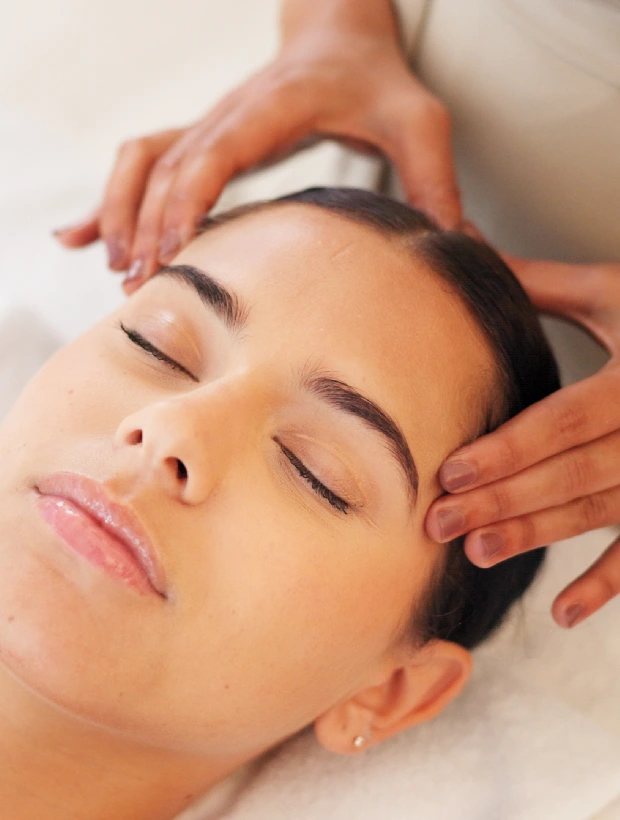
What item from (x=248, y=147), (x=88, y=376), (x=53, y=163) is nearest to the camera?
(x=88, y=376)

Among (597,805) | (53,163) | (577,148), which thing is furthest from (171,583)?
(53,163)

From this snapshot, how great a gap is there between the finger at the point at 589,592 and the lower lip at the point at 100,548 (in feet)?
1.62

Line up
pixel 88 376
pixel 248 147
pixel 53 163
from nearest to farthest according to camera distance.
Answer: pixel 88 376, pixel 248 147, pixel 53 163

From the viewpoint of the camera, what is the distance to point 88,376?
0.88 meters

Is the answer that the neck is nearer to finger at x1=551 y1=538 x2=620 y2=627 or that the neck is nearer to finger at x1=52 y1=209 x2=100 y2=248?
finger at x1=551 y1=538 x2=620 y2=627

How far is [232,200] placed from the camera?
5.26ft

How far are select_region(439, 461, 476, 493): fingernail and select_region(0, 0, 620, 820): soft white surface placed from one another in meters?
0.43

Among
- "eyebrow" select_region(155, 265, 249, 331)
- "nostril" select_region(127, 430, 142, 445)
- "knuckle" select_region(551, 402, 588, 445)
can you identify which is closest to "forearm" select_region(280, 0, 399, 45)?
"eyebrow" select_region(155, 265, 249, 331)

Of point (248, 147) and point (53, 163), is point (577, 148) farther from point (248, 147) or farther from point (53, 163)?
point (53, 163)

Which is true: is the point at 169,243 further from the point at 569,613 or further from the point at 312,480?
the point at 569,613

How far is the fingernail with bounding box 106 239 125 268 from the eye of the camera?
1.19 meters

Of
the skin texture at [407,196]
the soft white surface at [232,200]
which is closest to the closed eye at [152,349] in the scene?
the skin texture at [407,196]

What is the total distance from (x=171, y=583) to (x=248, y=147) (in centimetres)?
72

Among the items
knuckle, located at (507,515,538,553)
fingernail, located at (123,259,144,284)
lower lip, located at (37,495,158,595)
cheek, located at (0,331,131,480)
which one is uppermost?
cheek, located at (0,331,131,480)
